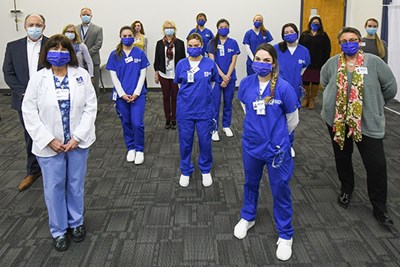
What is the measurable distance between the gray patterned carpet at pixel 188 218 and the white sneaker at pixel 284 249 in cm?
6

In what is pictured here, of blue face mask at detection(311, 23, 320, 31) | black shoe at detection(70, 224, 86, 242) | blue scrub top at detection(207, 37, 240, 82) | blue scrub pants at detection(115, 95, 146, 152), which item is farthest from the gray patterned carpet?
blue face mask at detection(311, 23, 320, 31)

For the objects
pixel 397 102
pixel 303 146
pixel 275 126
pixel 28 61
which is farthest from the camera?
pixel 397 102

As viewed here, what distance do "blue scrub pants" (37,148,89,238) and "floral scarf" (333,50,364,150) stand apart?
5.92 ft

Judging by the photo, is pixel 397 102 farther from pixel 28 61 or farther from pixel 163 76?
pixel 28 61

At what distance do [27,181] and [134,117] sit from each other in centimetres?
118

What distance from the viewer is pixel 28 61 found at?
3195mm

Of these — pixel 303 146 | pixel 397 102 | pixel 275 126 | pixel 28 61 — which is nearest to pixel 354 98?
pixel 275 126

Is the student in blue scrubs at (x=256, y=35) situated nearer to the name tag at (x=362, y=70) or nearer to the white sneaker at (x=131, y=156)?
the white sneaker at (x=131, y=156)

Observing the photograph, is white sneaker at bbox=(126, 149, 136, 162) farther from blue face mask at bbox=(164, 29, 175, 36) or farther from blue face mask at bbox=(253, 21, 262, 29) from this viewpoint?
blue face mask at bbox=(253, 21, 262, 29)

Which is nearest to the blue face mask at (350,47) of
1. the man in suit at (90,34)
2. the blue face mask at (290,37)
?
the blue face mask at (290,37)

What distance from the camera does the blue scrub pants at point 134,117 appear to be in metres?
4.00

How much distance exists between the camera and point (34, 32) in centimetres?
309

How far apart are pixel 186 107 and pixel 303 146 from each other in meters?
1.92

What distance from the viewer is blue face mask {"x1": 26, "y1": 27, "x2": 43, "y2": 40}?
3082 mm
